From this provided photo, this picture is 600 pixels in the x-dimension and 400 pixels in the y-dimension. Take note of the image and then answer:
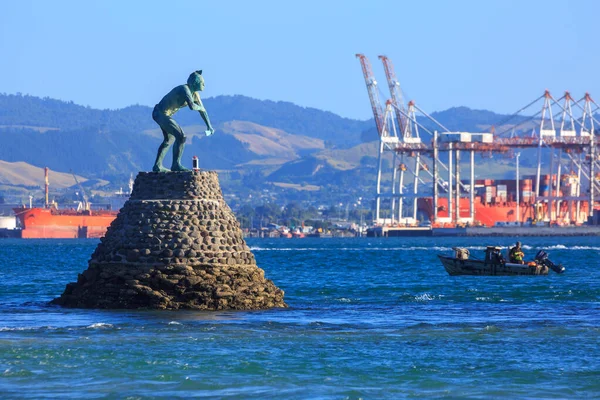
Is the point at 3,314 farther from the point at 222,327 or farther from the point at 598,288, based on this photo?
the point at 598,288

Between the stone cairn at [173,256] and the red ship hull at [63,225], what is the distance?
167 m

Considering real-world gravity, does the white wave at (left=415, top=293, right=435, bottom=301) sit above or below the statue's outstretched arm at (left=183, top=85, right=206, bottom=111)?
below

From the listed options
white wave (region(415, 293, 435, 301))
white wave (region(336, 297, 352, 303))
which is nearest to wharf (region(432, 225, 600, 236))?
white wave (region(415, 293, 435, 301))

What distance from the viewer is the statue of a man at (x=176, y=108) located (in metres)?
28.9

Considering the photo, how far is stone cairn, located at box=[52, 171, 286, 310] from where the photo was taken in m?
26.9

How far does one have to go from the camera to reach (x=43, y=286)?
42000 mm

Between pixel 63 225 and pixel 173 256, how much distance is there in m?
173

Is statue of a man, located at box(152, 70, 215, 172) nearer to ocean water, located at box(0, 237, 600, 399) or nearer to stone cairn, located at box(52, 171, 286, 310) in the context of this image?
stone cairn, located at box(52, 171, 286, 310)

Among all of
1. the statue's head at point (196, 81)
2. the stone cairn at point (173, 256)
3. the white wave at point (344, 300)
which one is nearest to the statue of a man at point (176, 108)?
the statue's head at point (196, 81)

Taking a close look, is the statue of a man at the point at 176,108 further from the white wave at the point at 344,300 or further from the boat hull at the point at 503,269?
the boat hull at the point at 503,269

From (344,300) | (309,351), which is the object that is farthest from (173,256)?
(344,300)

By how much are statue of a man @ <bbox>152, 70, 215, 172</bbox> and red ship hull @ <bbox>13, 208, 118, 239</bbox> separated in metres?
165

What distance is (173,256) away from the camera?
87.9 ft

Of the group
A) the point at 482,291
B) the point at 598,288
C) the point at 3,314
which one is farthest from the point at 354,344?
the point at 598,288
